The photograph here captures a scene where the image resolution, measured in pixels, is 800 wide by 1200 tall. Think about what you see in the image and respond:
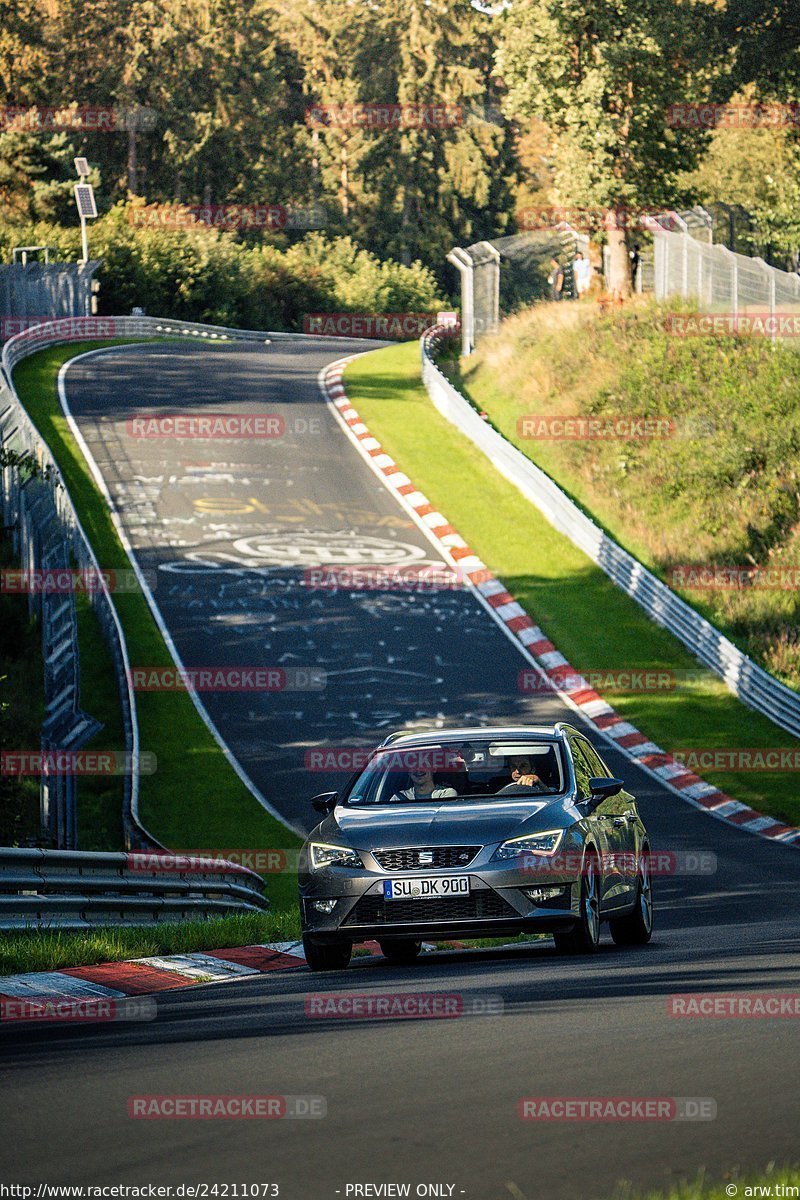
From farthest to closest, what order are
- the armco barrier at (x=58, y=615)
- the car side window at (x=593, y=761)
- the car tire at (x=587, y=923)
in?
the armco barrier at (x=58, y=615), the car side window at (x=593, y=761), the car tire at (x=587, y=923)

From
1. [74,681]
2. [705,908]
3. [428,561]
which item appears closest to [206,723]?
[74,681]

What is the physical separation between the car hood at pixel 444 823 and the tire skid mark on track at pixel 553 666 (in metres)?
10.8

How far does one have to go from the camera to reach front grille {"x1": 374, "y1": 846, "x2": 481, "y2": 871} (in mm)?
11047

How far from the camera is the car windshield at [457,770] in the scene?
12141mm

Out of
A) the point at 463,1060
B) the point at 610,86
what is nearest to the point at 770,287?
the point at 610,86

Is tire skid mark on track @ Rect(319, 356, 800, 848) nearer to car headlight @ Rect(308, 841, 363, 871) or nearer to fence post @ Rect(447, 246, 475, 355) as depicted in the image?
fence post @ Rect(447, 246, 475, 355)

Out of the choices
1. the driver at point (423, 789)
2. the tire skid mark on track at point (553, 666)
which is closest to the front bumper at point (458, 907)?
the driver at point (423, 789)

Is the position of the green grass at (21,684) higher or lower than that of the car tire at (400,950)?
lower

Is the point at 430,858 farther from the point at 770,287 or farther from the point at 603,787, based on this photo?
the point at 770,287

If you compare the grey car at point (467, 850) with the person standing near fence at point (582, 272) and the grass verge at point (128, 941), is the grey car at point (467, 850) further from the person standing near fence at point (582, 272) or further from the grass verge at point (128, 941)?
the person standing near fence at point (582, 272)

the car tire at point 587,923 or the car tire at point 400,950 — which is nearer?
the car tire at point 587,923

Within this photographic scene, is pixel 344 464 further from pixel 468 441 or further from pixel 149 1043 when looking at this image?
pixel 149 1043

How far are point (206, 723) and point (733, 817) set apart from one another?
7.98 meters

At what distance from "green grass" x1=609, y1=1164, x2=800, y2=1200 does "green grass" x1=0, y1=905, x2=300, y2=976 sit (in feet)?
20.4
